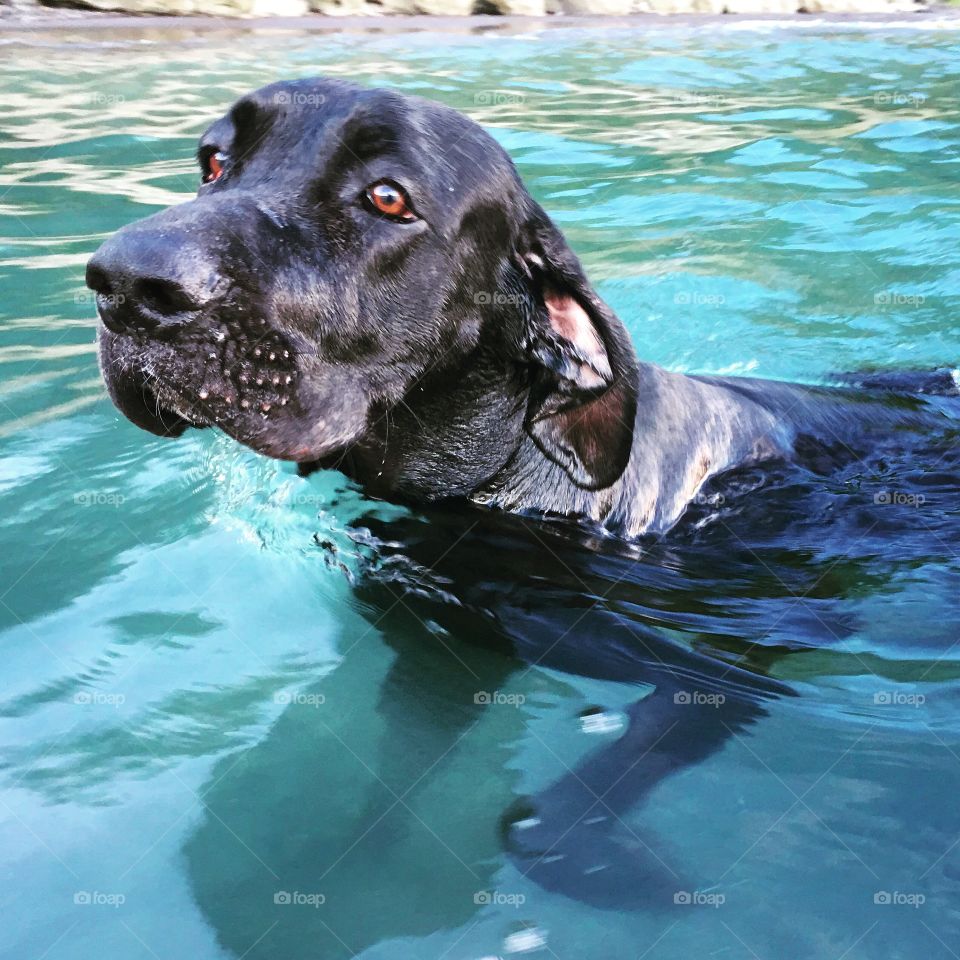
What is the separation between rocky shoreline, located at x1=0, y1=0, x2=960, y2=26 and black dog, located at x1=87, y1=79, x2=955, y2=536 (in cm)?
1489

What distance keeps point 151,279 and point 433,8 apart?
729 inches

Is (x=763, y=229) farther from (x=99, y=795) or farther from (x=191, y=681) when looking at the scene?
(x=99, y=795)

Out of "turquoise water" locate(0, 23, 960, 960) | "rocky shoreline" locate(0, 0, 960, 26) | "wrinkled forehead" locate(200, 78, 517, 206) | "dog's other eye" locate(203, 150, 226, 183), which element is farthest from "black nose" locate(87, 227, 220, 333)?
"rocky shoreline" locate(0, 0, 960, 26)

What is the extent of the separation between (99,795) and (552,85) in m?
12.3

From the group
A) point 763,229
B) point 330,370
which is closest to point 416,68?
point 763,229

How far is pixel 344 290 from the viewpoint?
3291 millimetres

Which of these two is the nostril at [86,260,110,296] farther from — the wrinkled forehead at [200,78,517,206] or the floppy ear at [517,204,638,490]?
the floppy ear at [517,204,638,490]

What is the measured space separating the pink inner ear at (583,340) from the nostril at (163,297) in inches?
53.3

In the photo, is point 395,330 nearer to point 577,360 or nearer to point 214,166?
point 577,360

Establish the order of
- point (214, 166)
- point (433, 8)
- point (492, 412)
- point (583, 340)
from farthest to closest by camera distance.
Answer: point (433, 8)
point (492, 412)
point (583, 340)
point (214, 166)

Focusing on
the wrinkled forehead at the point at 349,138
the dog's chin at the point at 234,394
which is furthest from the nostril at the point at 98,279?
the wrinkled forehead at the point at 349,138

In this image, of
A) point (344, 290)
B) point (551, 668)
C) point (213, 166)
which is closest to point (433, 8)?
point (213, 166)

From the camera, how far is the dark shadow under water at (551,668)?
114 inches

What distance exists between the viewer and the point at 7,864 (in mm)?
2830
